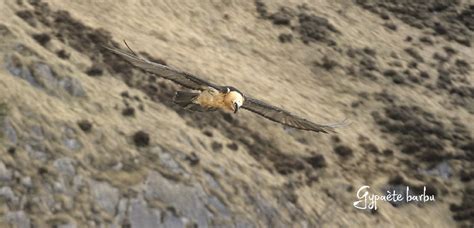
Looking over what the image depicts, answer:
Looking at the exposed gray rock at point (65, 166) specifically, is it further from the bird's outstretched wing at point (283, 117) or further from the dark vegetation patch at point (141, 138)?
the bird's outstretched wing at point (283, 117)

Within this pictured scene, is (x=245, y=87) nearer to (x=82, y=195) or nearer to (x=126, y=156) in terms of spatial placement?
(x=126, y=156)

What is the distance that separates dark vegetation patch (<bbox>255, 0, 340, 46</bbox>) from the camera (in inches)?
1718

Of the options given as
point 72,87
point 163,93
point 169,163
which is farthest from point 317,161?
point 72,87

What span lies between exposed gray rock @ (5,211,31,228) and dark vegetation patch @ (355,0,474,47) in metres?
33.5

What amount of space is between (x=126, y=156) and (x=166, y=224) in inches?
136

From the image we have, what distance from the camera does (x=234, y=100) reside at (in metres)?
12.9

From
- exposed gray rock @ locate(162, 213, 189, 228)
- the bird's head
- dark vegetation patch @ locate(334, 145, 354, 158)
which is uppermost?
the bird's head

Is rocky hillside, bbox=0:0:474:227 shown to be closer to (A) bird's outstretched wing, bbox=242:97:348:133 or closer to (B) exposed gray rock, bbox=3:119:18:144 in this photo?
(B) exposed gray rock, bbox=3:119:18:144

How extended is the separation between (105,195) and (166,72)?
12091 millimetres

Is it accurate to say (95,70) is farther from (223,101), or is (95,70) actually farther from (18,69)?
(223,101)

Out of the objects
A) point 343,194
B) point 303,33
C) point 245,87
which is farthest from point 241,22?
point 343,194

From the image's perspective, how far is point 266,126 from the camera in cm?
3189

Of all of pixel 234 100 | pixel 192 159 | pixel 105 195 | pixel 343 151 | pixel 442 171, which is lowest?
pixel 442 171

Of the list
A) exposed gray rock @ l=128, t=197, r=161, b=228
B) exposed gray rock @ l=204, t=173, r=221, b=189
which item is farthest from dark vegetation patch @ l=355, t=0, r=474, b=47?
exposed gray rock @ l=128, t=197, r=161, b=228
